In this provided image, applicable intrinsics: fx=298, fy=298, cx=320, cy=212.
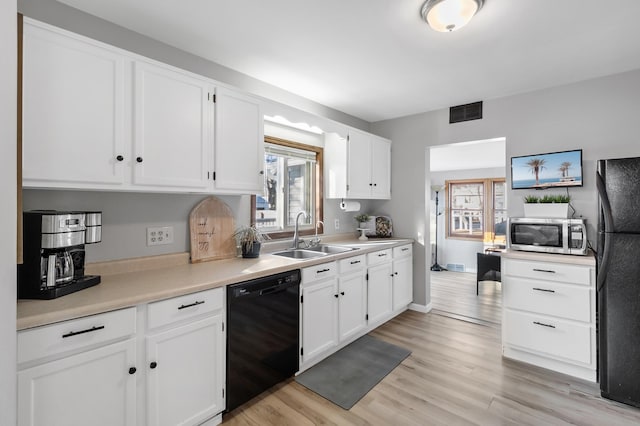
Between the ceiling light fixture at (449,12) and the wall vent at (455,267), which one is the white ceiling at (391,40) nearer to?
the ceiling light fixture at (449,12)

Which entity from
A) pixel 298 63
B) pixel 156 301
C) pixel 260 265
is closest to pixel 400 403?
pixel 260 265

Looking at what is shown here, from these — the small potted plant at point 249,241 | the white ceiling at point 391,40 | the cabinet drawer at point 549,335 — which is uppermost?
the white ceiling at point 391,40

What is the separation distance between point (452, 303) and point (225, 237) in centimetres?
335

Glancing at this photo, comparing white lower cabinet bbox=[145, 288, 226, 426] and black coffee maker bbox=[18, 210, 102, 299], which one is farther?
white lower cabinet bbox=[145, 288, 226, 426]

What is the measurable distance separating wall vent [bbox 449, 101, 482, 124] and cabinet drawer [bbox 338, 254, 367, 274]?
1.97 m

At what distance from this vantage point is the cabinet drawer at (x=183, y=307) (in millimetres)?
1500

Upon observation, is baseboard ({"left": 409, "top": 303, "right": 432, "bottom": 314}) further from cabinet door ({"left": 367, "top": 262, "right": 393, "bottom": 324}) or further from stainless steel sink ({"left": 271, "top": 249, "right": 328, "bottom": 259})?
stainless steel sink ({"left": 271, "top": 249, "right": 328, "bottom": 259})

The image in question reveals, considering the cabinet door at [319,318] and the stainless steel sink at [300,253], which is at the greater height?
the stainless steel sink at [300,253]

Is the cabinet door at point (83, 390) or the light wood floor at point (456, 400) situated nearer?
the cabinet door at point (83, 390)

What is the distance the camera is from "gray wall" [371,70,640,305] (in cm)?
258

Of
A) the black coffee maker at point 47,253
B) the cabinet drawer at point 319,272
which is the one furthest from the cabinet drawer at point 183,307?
the cabinet drawer at point 319,272

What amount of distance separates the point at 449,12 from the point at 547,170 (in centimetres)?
200

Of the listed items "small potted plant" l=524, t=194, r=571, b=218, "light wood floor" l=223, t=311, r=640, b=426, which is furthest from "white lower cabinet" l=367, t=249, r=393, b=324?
"small potted plant" l=524, t=194, r=571, b=218

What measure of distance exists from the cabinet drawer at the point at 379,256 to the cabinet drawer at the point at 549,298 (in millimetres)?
1119
